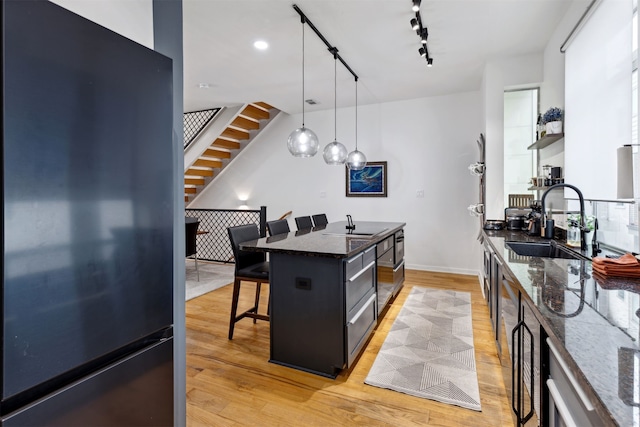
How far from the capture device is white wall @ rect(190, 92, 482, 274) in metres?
4.92

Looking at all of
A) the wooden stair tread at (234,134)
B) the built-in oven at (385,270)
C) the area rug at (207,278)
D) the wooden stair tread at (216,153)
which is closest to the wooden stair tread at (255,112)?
the wooden stair tread at (234,134)

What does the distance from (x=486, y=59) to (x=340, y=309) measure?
322 cm

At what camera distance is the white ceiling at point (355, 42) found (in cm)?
262

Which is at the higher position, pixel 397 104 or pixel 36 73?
pixel 397 104

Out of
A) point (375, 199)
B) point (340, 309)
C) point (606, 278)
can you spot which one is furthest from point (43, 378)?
point (375, 199)

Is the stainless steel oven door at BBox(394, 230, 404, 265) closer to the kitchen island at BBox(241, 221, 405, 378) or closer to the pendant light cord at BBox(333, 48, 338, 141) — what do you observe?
the kitchen island at BBox(241, 221, 405, 378)

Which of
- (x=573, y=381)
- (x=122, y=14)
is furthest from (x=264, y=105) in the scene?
(x=573, y=381)

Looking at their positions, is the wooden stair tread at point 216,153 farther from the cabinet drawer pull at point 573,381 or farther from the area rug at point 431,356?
the cabinet drawer pull at point 573,381

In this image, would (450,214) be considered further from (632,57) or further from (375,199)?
(632,57)

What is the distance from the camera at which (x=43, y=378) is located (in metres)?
0.80

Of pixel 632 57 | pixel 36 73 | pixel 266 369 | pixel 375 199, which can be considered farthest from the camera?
pixel 375 199

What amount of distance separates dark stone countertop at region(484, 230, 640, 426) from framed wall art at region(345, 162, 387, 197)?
386 cm

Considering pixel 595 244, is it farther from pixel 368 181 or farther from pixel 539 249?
A: pixel 368 181

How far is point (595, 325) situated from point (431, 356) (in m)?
1.73
